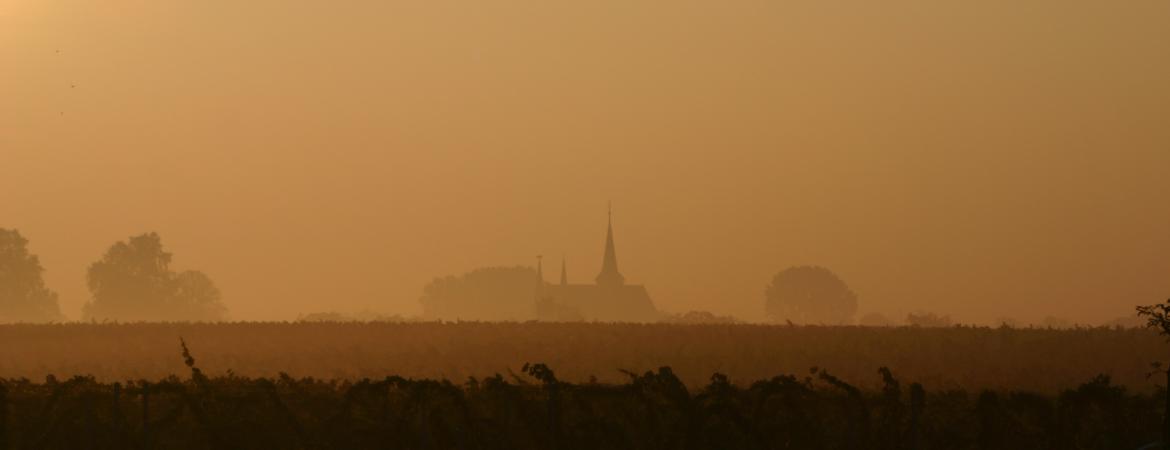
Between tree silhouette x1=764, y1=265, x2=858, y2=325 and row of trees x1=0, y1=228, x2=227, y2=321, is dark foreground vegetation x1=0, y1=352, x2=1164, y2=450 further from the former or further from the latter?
tree silhouette x1=764, y1=265, x2=858, y2=325

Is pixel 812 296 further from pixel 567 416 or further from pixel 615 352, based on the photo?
pixel 567 416

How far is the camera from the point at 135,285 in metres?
127

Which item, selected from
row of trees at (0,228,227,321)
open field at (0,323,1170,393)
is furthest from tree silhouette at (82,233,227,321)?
open field at (0,323,1170,393)

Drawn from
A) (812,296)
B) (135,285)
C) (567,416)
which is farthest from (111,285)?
(567,416)

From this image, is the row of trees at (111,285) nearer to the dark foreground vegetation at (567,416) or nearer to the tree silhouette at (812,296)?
the tree silhouette at (812,296)

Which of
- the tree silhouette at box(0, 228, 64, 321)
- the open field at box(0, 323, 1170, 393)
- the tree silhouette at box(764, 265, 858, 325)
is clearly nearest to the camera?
the open field at box(0, 323, 1170, 393)

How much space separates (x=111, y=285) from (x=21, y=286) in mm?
6359

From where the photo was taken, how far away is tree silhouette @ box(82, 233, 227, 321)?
126 meters

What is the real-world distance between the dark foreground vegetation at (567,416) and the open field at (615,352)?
7.67m

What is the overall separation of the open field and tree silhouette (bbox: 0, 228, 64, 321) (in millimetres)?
69696

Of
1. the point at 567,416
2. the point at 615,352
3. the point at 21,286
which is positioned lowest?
the point at 567,416

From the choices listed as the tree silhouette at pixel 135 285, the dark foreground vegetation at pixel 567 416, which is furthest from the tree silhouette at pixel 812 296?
the dark foreground vegetation at pixel 567 416

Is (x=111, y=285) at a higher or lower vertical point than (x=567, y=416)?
higher

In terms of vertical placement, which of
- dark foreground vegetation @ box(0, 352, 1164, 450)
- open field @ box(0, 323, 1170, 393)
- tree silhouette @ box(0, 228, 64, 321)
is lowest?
dark foreground vegetation @ box(0, 352, 1164, 450)
